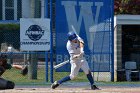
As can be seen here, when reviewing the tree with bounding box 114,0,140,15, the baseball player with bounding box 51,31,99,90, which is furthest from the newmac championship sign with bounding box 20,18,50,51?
the tree with bounding box 114,0,140,15

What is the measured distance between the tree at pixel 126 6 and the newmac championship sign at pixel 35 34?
1116cm

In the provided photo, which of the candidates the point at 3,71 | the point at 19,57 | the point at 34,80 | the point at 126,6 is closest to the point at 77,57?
the point at 3,71

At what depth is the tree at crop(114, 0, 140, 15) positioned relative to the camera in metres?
30.3

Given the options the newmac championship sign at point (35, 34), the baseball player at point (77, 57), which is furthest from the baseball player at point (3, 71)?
the newmac championship sign at point (35, 34)

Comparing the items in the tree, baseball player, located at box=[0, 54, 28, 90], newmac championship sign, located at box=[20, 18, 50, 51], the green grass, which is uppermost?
the tree

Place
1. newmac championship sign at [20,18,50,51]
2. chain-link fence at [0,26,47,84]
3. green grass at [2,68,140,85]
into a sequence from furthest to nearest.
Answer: chain-link fence at [0,26,47,84]
green grass at [2,68,140,85]
newmac championship sign at [20,18,50,51]

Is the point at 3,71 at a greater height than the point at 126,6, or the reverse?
the point at 126,6

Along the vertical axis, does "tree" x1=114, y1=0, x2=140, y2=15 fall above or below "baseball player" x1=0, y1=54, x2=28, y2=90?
above

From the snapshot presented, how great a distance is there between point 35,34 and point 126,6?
39.1ft

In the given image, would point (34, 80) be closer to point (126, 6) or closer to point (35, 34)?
point (35, 34)

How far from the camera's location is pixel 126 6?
30.7 metres

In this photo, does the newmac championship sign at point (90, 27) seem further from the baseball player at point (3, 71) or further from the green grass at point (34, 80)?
the baseball player at point (3, 71)

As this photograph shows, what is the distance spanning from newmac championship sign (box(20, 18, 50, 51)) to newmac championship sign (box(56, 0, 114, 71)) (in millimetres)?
579

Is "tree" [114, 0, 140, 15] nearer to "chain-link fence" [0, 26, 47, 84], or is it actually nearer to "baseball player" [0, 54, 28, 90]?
"chain-link fence" [0, 26, 47, 84]
